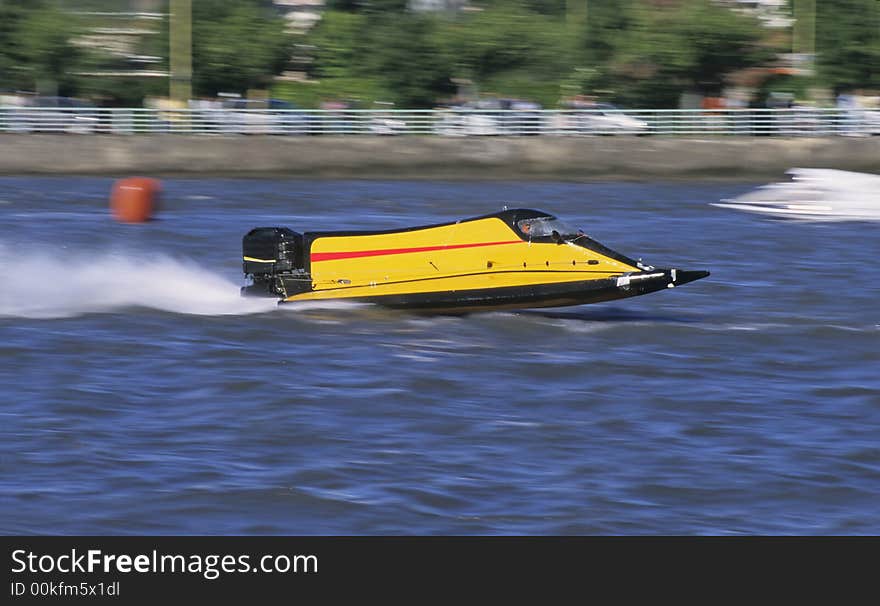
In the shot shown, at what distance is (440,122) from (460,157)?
3.02 meters

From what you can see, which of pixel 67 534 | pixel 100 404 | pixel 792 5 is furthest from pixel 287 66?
pixel 67 534

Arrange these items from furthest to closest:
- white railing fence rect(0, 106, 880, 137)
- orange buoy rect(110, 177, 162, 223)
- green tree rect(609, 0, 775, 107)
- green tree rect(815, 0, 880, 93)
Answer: green tree rect(815, 0, 880, 93), green tree rect(609, 0, 775, 107), white railing fence rect(0, 106, 880, 137), orange buoy rect(110, 177, 162, 223)

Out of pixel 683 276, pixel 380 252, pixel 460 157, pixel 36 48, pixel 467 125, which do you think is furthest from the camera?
pixel 36 48

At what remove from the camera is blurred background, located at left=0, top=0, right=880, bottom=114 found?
50.8 meters

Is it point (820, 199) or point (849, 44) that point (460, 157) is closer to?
point (820, 199)

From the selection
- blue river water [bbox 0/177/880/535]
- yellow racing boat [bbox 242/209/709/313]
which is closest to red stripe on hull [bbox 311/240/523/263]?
yellow racing boat [bbox 242/209/709/313]

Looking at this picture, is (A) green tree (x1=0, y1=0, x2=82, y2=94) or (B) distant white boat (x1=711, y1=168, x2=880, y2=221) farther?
(A) green tree (x1=0, y1=0, x2=82, y2=94)

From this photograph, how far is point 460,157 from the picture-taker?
129 ft

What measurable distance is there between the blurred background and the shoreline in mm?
9281

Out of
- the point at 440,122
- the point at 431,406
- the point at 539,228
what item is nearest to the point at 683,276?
the point at 539,228

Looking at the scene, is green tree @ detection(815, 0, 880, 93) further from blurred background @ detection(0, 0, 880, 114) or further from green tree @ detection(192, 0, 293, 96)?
green tree @ detection(192, 0, 293, 96)

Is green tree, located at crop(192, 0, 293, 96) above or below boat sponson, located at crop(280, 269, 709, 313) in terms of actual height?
above

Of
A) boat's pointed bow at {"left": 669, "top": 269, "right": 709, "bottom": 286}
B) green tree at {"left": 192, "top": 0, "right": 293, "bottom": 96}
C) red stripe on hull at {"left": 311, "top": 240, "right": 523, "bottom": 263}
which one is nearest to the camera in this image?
boat's pointed bow at {"left": 669, "top": 269, "right": 709, "bottom": 286}
